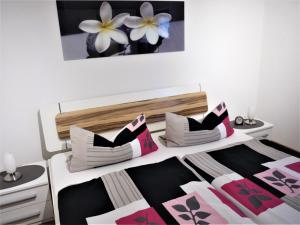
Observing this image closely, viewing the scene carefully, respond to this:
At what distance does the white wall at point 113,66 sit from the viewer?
1.97m

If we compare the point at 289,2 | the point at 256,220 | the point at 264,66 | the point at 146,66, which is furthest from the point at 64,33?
the point at 289,2

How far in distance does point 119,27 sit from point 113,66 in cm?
35

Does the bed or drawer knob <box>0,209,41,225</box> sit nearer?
the bed

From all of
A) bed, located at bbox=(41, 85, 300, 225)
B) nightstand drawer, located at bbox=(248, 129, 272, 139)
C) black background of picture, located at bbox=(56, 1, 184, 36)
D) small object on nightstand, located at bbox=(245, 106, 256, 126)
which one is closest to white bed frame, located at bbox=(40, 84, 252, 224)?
bed, located at bbox=(41, 85, 300, 225)

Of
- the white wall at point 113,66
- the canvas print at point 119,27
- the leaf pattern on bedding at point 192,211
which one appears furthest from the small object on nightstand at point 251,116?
the leaf pattern on bedding at point 192,211

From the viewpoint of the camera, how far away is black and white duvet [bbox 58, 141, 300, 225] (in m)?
1.34

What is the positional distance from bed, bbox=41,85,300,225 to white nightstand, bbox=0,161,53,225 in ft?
0.48

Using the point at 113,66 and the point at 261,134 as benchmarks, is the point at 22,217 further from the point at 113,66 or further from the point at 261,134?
the point at 261,134

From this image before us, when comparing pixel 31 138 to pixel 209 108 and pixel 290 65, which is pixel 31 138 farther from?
pixel 290 65

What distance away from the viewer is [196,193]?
59.7 inches

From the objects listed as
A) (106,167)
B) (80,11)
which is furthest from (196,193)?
(80,11)

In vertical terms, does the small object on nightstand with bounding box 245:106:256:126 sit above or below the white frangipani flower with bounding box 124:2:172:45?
below

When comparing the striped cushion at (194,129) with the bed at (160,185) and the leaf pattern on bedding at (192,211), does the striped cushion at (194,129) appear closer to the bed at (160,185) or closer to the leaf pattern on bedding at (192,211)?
the bed at (160,185)

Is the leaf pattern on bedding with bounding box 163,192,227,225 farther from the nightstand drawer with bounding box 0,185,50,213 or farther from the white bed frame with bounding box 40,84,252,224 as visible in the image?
the nightstand drawer with bounding box 0,185,50,213
